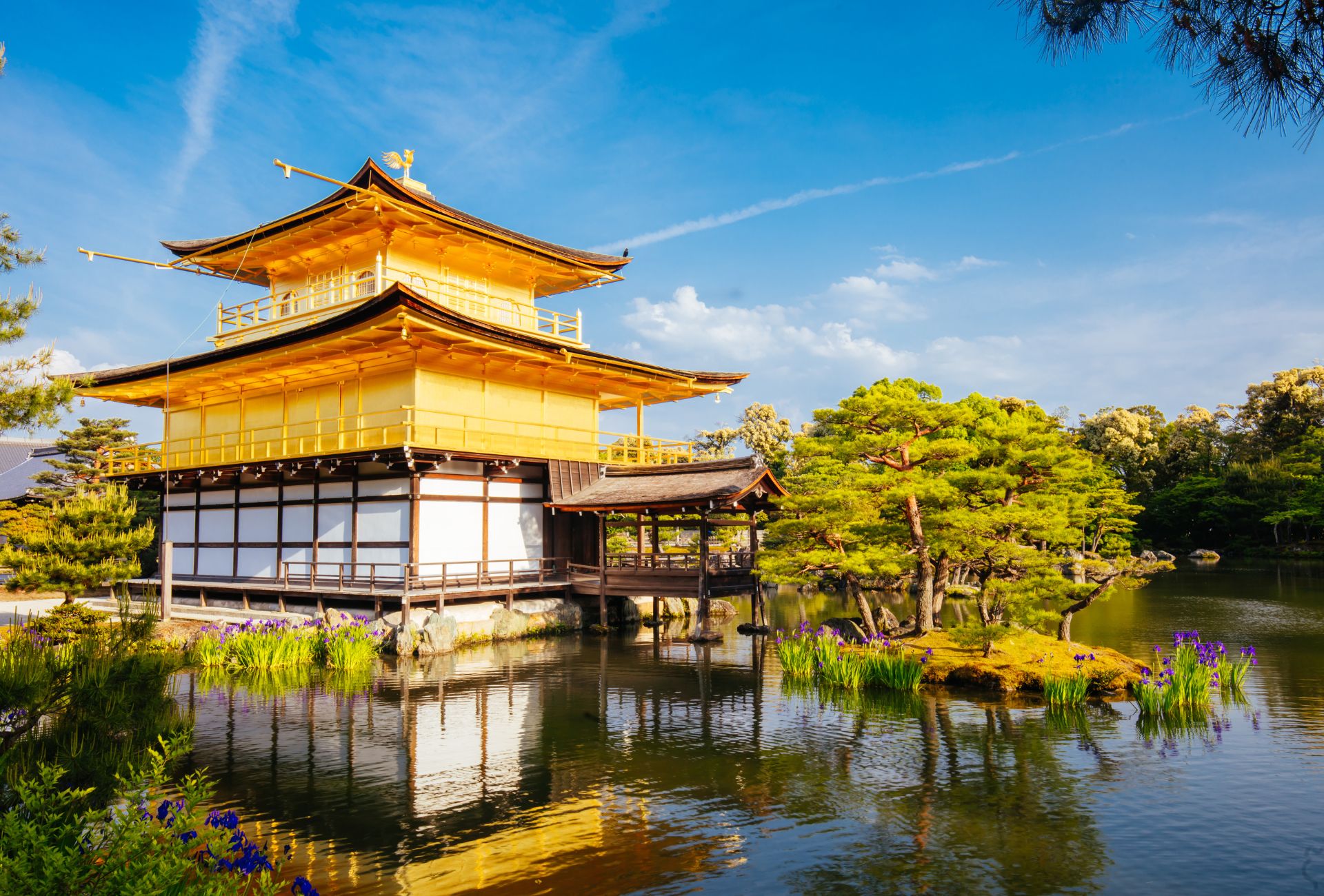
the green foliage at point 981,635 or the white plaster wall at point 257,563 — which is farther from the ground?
the white plaster wall at point 257,563

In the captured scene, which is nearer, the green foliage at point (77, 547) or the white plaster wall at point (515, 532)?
the green foliage at point (77, 547)

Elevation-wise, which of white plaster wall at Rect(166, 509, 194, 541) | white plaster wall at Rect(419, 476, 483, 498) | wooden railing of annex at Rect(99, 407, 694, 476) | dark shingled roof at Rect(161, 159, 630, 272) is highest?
dark shingled roof at Rect(161, 159, 630, 272)

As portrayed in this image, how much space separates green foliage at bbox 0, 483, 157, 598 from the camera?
589 inches

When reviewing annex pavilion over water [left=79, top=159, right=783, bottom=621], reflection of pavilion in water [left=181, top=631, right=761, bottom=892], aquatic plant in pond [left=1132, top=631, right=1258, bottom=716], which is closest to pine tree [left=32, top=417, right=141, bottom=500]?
annex pavilion over water [left=79, top=159, right=783, bottom=621]

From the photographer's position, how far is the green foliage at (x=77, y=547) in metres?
15.0

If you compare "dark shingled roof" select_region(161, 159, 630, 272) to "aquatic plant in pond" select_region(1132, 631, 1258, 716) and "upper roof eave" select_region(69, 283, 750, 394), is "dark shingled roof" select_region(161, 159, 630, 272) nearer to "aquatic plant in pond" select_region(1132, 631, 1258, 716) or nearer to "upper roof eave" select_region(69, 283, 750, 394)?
"upper roof eave" select_region(69, 283, 750, 394)

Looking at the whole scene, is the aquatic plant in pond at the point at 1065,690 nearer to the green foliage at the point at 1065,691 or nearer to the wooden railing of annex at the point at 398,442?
the green foliage at the point at 1065,691

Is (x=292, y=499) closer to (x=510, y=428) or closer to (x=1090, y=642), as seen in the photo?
(x=510, y=428)

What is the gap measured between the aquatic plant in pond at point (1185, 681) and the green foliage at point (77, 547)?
16.2 metres

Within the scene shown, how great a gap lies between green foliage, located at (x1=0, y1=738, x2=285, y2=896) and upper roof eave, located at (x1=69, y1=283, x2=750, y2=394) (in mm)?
14946

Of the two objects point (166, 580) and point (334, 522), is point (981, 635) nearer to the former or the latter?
point (334, 522)

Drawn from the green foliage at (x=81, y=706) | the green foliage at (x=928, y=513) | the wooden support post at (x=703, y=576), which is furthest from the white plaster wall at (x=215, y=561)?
the green foliage at (x=81, y=706)

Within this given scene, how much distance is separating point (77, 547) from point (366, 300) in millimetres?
11140

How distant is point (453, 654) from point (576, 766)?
8.96 metres
